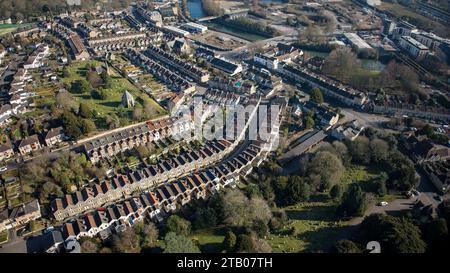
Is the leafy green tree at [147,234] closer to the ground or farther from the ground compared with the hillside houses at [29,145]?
closer to the ground

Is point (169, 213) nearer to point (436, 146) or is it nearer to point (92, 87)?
point (92, 87)

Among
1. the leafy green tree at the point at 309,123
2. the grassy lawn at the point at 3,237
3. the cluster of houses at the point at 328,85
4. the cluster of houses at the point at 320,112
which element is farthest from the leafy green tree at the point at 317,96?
the grassy lawn at the point at 3,237

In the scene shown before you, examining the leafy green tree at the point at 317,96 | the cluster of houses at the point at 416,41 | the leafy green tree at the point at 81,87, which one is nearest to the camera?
the leafy green tree at the point at 317,96

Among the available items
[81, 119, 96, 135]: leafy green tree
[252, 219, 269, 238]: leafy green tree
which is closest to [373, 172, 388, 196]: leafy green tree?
[252, 219, 269, 238]: leafy green tree

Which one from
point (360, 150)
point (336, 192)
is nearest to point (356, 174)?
point (360, 150)

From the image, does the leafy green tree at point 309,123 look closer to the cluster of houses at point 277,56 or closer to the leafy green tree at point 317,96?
the leafy green tree at point 317,96

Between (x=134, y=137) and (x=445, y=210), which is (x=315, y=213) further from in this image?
(x=134, y=137)

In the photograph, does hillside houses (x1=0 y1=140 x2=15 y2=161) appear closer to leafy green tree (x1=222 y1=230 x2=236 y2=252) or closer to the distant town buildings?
the distant town buildings

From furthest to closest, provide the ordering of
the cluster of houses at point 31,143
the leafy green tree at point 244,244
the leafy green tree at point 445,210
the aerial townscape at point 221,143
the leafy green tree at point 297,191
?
the cluster of houses at point 31,143 < the leafy green tree at point 297,191 < the leafy green tree at point 445,210 < the aerial townscape at point 221,143 < the leafy green tree at point 244,244
